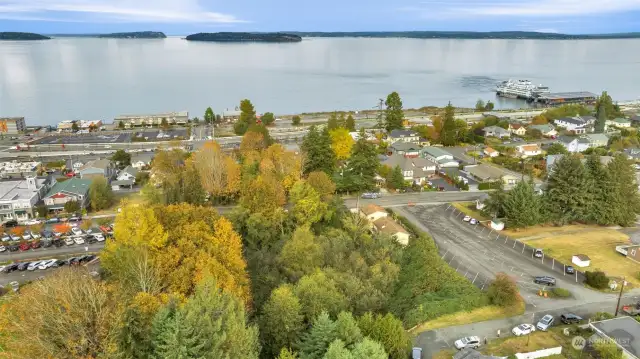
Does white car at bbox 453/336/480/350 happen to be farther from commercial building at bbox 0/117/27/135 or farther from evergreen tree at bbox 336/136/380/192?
commercial building at bbox 0/117/27/135

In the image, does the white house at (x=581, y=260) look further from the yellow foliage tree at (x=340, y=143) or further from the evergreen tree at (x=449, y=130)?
the evergreen tree at (x=449, y=130)

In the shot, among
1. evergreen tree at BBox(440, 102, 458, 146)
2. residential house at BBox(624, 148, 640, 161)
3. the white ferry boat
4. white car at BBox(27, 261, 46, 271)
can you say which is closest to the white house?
residential house at BBox(624, 148, 640, 161)

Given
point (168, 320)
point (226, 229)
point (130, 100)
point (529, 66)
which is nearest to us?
point (168, 320)

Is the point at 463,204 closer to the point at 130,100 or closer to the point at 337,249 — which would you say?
the point at 337,249

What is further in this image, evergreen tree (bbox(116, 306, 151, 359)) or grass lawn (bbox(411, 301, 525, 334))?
grass lawn (bbox(411, 301, 525, 334))

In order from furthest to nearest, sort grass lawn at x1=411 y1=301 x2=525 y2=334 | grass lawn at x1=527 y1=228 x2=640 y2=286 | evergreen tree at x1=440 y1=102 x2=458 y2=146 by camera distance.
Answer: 1. evergreen tree at x1=440 y1=102 x2=458 y2=146
2. grass lawn at x1=527 y1=228 x2=640 y2=286
3. grass lawn at x1=411 y1=301 x2=525 y2=334

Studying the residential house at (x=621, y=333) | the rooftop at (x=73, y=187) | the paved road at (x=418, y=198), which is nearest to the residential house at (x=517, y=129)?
the paved road at (x=418, y=198)

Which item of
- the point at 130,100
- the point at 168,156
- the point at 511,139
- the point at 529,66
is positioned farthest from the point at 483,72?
the point at 168,156
